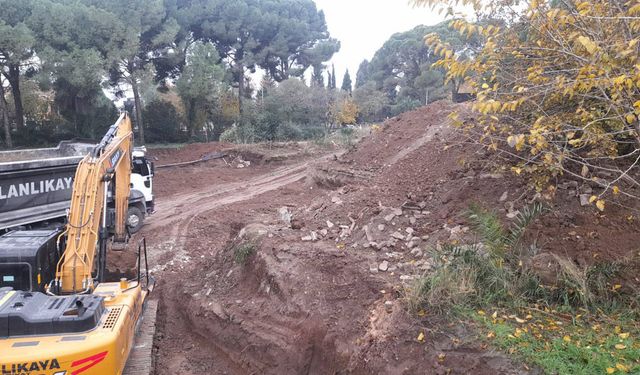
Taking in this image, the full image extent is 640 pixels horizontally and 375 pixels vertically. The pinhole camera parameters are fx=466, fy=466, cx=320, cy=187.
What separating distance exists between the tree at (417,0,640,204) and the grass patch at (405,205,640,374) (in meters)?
1.18

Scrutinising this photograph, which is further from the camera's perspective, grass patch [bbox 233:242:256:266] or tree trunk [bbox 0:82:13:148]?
tree trunk [bbox 0:82:13:148]

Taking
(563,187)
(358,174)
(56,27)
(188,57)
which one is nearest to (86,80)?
(56,27)

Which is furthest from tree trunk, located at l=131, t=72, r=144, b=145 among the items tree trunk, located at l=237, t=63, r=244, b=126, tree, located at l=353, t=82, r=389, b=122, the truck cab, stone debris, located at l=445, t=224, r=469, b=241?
→ stone debris, located at l=445, t=224, r=469, b=241

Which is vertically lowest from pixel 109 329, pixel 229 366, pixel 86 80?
pixel 229 366

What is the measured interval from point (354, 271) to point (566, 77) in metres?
3.96

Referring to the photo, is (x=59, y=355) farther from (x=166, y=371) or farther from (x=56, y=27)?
(x=56, y=27)

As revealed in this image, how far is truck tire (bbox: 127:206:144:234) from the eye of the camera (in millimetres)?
13336

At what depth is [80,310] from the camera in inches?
205

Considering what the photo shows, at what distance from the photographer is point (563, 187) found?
7375 mm

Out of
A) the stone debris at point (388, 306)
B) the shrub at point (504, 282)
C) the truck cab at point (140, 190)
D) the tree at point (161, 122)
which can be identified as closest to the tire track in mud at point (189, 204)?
the truck cab at point (140, 190)

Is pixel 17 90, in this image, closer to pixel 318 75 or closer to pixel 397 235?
pixel 397 235

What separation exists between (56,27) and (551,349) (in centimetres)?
2442

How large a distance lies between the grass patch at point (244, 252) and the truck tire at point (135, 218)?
5.38m

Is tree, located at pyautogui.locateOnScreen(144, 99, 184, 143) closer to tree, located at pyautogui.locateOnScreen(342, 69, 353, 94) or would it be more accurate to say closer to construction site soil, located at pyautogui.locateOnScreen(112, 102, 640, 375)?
construction site soil, located at pyautogui.locateOnScreen(112, 102, 640, 375)
